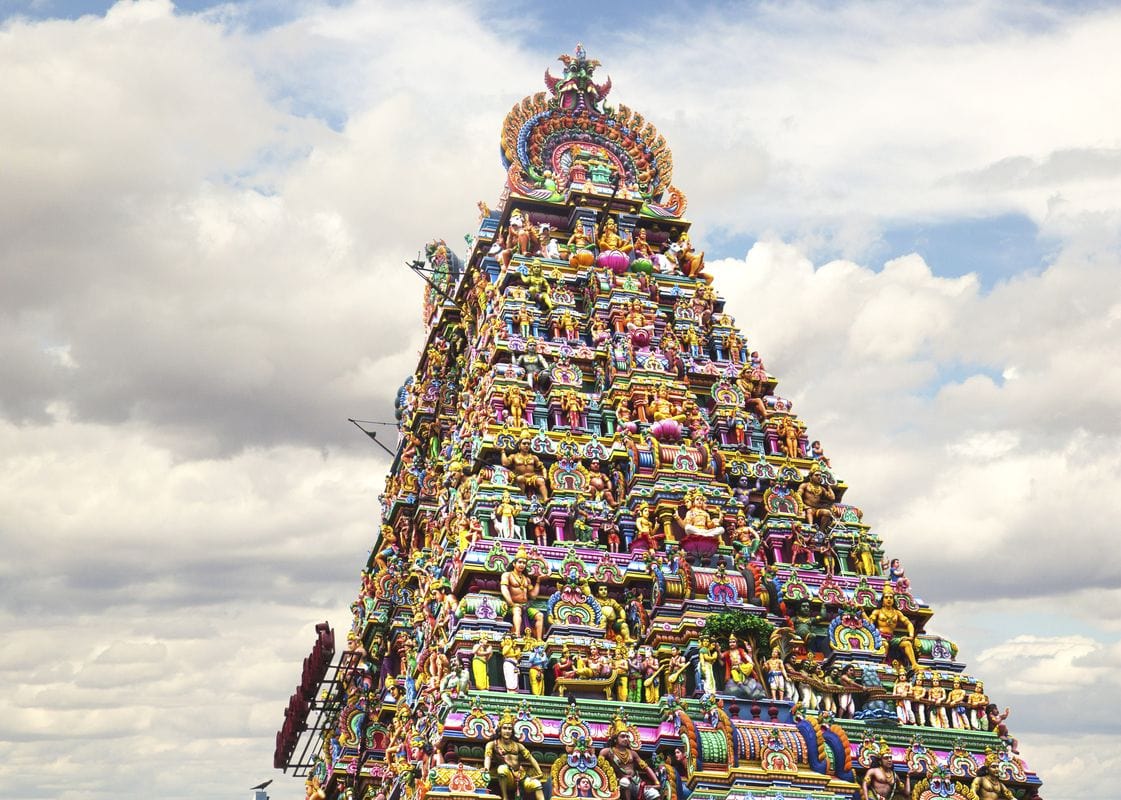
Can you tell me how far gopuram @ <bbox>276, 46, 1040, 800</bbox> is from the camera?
84.6ft

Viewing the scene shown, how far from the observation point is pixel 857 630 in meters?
30.2

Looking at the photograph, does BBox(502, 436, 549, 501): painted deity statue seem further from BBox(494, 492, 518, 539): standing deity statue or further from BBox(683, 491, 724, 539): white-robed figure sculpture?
BBox(683, 491, 724, 539): white-robed figure sculpture

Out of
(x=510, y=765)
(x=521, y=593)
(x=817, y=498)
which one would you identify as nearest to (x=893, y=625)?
(x=817, y=498)

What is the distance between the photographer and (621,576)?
1169 inches

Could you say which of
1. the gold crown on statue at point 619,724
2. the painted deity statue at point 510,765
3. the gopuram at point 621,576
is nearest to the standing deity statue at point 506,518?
the gopuram at point 621,576

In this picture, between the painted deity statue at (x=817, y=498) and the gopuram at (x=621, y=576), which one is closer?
the gopuram at (x=621, y=576)

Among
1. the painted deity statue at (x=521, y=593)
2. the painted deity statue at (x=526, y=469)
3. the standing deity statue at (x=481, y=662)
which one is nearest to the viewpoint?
the standing deity statue at (x=481, y=662)

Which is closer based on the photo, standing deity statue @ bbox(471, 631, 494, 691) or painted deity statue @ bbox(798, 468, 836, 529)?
standing deity statue @ bbox(471, 631, 494, 691)

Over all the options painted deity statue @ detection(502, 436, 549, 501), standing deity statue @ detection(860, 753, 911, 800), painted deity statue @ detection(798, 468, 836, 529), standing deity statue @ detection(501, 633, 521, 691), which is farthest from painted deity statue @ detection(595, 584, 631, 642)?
painted deity statue @ detection(798, 468, 836, 529)

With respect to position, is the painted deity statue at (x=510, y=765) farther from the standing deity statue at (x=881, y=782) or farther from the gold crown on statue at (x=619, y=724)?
the standing deity statue at (x=881, y=782)

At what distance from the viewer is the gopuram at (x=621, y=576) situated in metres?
25.8

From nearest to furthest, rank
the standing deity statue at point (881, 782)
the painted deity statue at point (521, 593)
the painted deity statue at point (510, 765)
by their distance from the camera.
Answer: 1. the painted deity statue at point (510, 765)
2. the standing deity statue at point (881, 782)
3. the painted deity statue at point (521, 593)

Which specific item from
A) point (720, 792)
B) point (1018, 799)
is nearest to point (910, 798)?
point (1018, 799)

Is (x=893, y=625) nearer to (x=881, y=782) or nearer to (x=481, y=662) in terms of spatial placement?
(x=881, y=782)
